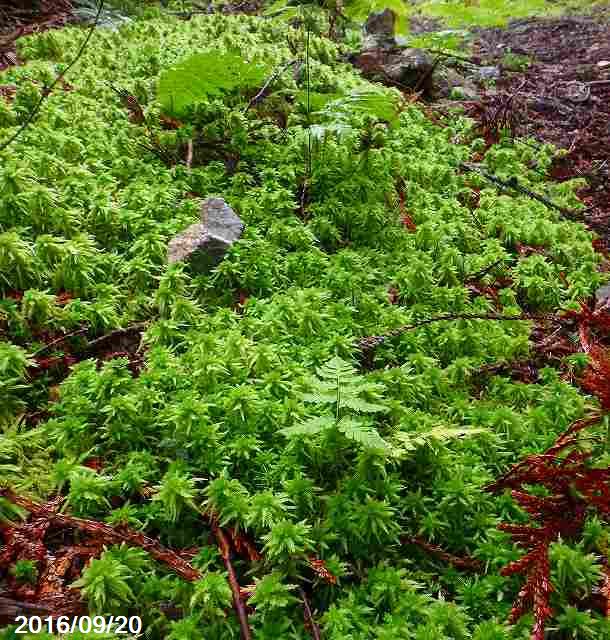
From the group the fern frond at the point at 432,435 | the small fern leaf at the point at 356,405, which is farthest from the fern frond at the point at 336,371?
the fern frond at the point at 432,435

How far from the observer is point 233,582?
2.17m

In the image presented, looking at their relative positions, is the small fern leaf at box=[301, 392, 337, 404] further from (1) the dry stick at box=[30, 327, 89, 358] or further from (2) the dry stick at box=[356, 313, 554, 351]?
(1) the dry stick at box=[30, 327, 89, 358]

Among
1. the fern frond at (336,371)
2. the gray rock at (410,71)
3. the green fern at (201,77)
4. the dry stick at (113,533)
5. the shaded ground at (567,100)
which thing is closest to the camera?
the dry stick at (113,533)

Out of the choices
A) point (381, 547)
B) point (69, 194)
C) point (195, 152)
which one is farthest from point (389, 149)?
point (381, 547)

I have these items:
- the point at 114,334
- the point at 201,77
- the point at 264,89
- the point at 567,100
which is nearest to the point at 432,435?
the point at 114,334

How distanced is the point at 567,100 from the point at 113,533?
9.51 m

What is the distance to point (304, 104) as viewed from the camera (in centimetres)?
548

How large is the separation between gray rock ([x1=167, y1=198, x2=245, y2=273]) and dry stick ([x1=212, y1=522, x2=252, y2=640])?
2051mm

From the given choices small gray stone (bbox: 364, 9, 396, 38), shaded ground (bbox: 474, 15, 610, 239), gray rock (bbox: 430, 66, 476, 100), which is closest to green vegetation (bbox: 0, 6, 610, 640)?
shaded ground (bbox: 474, 15, 610, 239)

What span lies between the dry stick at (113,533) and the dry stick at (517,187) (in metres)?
4.93

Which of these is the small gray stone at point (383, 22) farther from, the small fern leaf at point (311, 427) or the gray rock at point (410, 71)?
the small fern leaf at point (311, 427)

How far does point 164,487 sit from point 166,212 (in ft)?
8.25

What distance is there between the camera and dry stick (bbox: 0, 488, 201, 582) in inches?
87.0

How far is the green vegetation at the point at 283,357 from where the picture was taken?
2221 millimetres
